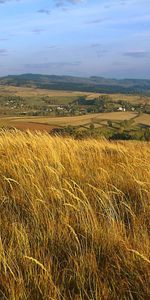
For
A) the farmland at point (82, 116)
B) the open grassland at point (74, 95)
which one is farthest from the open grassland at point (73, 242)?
the open grassland at point (74, 95)

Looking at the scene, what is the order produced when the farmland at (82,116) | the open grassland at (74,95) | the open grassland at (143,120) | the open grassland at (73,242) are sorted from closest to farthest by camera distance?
the open grassland at (73,242) < the farmland at (82,116) < the open grassland at (143,120) < the open grassland at (74,95)

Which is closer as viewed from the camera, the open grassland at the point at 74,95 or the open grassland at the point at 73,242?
the open grassland at the point at 73,242

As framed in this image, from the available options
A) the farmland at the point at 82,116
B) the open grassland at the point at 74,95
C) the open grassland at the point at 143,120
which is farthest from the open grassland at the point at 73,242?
the open grassland at the point at 74,95

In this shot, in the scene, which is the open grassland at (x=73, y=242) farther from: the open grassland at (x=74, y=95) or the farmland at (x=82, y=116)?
the open grassland at (x=74, y=95)

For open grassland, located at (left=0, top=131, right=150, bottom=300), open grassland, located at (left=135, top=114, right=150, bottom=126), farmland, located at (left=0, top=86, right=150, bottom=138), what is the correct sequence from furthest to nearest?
1. open grassland, located at (left=135, top=114, right=150, bottom=126)
2. farmland, located at (left=0, top=86, right=150, bottom=138)
3. open grassland, located at (left=0, top=131, right=150, bottom=300)

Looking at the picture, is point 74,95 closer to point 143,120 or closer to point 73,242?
point 143,120

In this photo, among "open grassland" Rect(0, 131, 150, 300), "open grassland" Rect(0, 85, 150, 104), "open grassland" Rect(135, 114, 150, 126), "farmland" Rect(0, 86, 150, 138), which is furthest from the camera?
"open grassland" Rect(0, 85, 150, 104)

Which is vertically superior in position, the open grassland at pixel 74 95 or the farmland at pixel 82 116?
the open grassland at pixel 74 95

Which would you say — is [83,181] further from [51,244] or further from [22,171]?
[51,244]

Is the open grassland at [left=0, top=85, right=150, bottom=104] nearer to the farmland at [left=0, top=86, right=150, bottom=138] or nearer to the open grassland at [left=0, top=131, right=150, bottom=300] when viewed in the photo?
the farmland at [left=0, top=86, right=150, bottom=138]

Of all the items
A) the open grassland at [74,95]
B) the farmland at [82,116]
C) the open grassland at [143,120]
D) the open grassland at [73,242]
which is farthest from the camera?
the open grassland at [74,95]

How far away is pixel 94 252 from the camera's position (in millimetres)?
2816

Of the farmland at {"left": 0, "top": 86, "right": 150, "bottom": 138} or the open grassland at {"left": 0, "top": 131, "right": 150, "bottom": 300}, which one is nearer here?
the open grassland at {"left": 0, "top": 131, "right": 150, "bottom": 300}

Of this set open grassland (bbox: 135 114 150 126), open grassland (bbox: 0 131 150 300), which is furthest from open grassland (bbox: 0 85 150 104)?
open grassland (bbox: 0 131 150 300)
